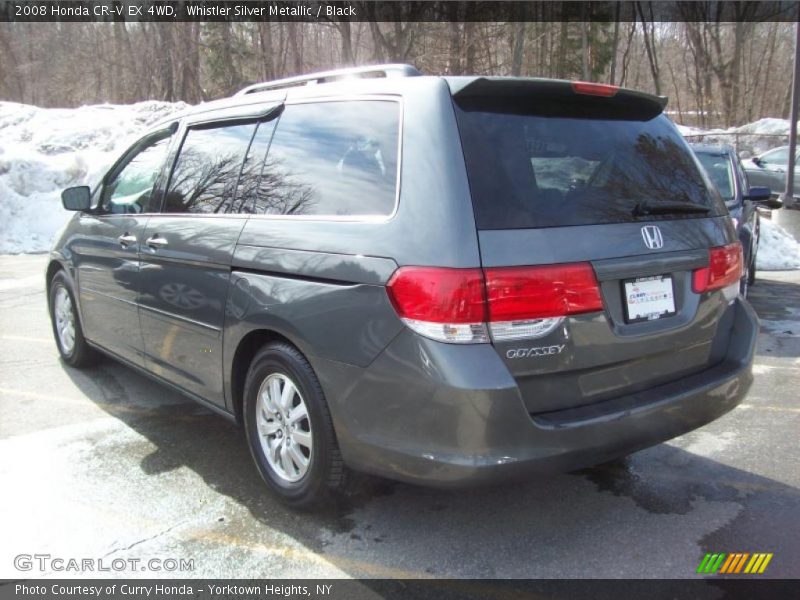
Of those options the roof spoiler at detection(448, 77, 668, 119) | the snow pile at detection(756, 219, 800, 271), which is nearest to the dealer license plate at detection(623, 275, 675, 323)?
the roof spoiler at detection(448, 77, 668, 119)

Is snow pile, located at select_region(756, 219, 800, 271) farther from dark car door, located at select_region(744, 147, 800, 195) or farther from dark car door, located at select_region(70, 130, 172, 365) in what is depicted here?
dark car door, located at select_region(70, 130, 172, 365)

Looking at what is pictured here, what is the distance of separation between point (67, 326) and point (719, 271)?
4708 millimetres

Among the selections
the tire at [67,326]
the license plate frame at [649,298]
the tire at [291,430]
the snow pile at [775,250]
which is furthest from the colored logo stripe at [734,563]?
the snow pile at [775,250]

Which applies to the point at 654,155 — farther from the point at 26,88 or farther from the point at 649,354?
the point at 26,88

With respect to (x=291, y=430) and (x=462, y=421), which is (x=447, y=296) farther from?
(x=291, y=430)

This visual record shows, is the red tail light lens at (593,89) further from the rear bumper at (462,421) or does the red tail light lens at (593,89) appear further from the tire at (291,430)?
the tire at (291,430)

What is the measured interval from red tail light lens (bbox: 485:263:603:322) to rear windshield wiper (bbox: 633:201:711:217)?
0.48 m

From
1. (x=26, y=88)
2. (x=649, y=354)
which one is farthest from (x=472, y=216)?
(x=26, y=88)

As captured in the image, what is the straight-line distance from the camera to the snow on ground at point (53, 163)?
11.9 metres

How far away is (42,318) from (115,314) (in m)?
3.49

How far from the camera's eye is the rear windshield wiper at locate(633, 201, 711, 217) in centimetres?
278

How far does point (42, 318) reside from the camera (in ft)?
23.8

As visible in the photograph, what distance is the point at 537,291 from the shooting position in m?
2.39

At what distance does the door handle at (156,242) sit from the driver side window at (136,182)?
32 cm
